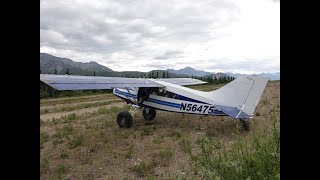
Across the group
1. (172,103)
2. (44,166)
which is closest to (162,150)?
(44,166)

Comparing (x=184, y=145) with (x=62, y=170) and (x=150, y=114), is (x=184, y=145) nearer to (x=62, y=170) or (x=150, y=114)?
(x=62, y=170)

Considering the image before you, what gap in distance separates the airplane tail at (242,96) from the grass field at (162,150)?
3.04 feet

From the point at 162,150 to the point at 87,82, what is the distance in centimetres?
403

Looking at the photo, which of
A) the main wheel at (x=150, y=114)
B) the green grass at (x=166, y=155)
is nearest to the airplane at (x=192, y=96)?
the main wheel at (x=150, y=114)

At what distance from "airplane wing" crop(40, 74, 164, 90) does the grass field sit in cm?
205

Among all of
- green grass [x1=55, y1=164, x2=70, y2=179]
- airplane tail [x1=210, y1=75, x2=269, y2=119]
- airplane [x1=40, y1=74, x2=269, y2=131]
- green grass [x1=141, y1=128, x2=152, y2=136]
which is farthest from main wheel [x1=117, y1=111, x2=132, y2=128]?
green grass [x1=55, y1=164, x2=70, y2=179]

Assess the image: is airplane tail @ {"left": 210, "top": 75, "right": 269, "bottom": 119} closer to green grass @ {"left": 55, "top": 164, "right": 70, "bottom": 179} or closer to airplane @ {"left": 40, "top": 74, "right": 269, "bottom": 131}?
airplane @ {"left": 40, "top": 74, "right": 269, "bottom": 131}

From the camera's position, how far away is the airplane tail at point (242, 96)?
33.2 ft

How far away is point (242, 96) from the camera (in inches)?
408

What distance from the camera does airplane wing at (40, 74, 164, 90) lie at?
7958mm
